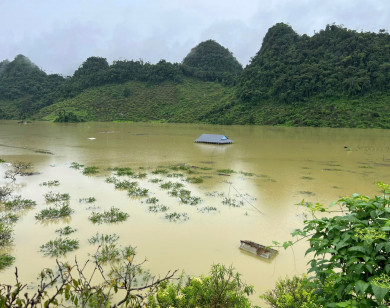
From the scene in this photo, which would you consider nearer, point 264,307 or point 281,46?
point 264,307

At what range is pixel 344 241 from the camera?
2.46 meters

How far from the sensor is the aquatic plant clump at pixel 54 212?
821 cm

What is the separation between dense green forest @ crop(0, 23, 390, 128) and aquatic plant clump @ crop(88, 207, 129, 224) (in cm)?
4643

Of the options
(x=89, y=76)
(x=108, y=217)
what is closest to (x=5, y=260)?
(x=108, y=217)

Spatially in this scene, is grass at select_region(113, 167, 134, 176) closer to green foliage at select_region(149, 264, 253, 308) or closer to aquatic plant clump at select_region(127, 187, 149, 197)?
aquatic plant clump at select_region(127, 187, 149, 197)

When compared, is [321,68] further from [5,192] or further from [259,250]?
[5,192]

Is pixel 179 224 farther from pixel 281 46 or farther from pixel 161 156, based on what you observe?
pixel 281 46

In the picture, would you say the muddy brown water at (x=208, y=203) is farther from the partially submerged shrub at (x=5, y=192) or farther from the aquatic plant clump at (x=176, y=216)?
the partially submerged shrub at (x=5, y=192)

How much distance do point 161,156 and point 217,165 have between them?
4946 millimetres

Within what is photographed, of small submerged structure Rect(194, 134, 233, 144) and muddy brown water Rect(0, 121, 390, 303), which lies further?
small submerged structure Rect(194, 134, 233, 144)

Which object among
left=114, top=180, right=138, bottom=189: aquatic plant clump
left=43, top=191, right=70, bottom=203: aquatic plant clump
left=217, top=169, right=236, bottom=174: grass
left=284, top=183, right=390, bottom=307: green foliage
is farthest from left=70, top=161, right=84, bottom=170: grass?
left=284, top=183, right=390, bottom=307: green foliage

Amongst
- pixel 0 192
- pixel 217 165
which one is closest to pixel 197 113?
pixel 217 165

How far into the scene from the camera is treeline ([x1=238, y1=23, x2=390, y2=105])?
53031mm

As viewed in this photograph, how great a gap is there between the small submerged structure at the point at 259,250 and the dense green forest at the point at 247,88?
4628 cm
